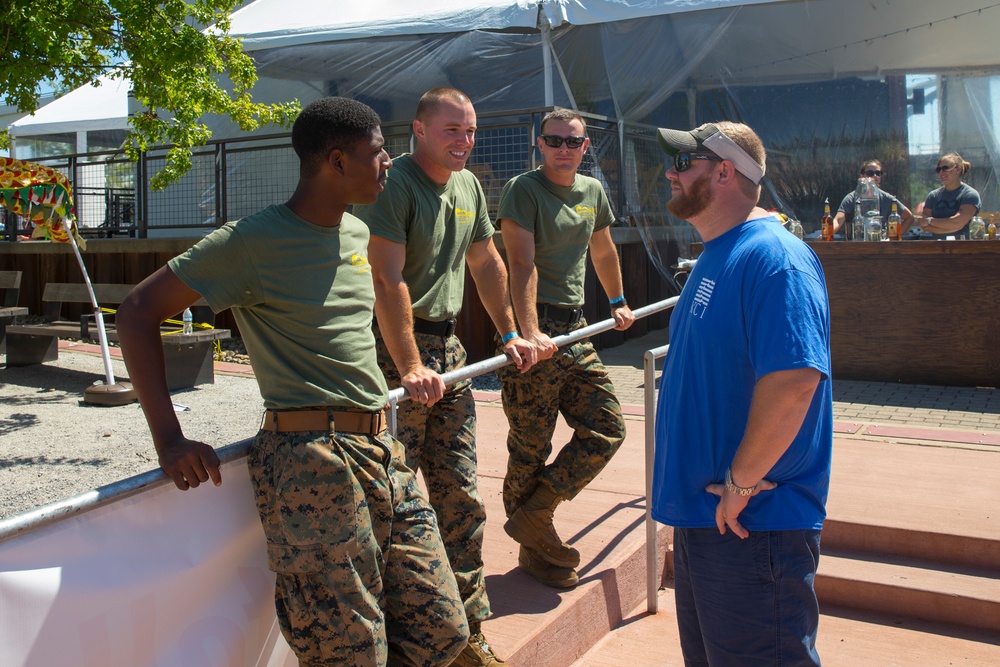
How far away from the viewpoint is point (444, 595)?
2.56 metres

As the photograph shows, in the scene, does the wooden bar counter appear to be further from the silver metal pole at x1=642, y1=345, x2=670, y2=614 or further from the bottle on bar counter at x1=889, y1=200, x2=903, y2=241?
the silver metal pole at x1=642, y1=345, x2=670, y2=614

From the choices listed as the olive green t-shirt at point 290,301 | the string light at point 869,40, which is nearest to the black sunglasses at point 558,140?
the olive green t-shirt at point 290,301

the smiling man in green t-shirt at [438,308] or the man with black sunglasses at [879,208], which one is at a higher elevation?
the man with black sunglasses at [879,208]

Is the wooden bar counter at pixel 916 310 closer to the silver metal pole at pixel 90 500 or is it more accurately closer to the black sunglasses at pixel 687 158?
the black sunglasses at pixel 687 158

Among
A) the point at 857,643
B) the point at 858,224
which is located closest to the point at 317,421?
the point at 857,643

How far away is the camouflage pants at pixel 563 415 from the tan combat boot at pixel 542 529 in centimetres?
6

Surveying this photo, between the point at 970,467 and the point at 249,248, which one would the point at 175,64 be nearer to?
the point at 249,248

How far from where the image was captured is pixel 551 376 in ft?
13.4

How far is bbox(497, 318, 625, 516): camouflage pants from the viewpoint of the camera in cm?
408

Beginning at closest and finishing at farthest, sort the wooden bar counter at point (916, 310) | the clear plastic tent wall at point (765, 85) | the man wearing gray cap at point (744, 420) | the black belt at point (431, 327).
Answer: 1. the man wearing gray cap at point (744, 420)
2. the black belt at point (431, 327)
3. the wooden bar counter at point (916, 310)
4. the clear plastic tent wall at point (765, 85)

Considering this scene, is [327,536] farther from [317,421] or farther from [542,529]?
[542,529]

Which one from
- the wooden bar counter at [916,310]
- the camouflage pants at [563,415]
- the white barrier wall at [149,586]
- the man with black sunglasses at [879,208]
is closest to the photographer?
the white barrier wall at [149,586]

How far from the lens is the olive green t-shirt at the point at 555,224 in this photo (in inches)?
163

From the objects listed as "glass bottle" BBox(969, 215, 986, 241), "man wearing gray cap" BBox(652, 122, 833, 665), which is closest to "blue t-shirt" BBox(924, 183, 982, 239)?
"glass bottle" BBox(969, 215, 986, 241)
